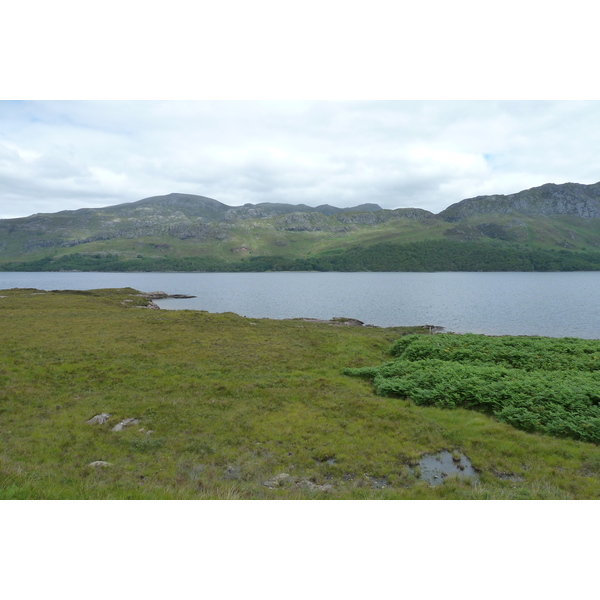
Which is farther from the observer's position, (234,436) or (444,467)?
(234,436)

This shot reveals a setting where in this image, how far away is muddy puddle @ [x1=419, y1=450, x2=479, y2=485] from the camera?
12625mm

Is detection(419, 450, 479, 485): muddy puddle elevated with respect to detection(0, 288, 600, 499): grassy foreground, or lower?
lower

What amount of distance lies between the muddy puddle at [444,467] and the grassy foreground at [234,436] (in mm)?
328

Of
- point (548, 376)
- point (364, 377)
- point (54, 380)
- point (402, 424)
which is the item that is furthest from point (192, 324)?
point (548, 376)

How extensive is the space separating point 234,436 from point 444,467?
876cm

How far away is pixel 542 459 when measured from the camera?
13523 millimetres

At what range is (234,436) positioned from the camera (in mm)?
15625

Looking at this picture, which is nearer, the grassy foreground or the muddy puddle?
the grassy foreground

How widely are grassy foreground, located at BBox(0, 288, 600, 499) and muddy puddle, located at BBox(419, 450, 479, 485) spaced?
33 cm

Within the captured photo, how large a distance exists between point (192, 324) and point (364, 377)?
944 inches

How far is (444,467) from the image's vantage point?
527 inches

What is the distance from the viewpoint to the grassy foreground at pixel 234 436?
11.2 m

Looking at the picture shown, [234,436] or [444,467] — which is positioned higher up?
[234,436]

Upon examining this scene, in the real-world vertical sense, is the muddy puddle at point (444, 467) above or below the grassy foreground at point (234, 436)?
below
